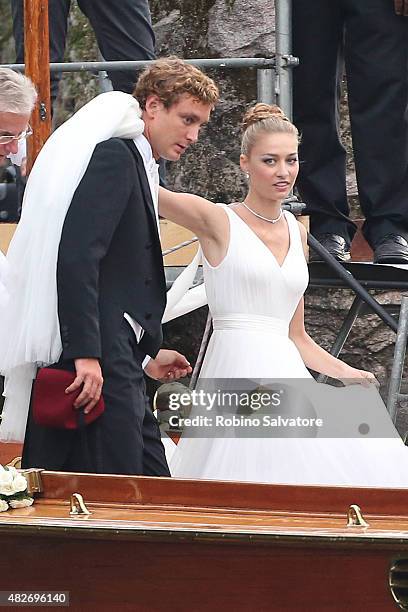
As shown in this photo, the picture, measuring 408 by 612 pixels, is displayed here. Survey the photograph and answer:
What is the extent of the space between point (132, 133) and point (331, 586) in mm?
1338

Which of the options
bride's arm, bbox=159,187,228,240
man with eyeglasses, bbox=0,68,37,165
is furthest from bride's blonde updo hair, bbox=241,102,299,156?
man with eyeglasses, bbox=0,68,37,165

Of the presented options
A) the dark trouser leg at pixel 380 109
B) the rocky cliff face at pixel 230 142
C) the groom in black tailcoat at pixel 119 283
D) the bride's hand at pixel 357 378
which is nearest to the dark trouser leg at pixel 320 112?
the dark trouser leg at pixel 380 109

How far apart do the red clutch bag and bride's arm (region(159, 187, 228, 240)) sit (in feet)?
3.16

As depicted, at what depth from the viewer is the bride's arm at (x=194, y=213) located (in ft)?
16.4

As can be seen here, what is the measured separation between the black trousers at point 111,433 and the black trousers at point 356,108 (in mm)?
2083

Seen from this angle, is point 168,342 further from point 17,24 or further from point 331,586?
point 331,586

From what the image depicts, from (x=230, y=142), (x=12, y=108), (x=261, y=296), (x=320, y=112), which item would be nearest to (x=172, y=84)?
(x=12, y=108)

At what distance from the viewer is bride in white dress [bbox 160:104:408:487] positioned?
5059 mm

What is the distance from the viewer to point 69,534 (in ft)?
12.8

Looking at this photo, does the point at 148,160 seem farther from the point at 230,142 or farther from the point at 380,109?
the point at 230,142

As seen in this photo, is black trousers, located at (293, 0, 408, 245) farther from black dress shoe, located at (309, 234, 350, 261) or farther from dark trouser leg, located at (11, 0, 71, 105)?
dark trouser leg, located at (11, 0, 71, 105)

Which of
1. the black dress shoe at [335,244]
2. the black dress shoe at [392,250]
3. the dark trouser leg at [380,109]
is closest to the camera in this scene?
the black dress shoe at [392,250]

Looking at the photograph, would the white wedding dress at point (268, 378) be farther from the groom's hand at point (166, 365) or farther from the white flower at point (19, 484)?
the white flower at point (19, 484)

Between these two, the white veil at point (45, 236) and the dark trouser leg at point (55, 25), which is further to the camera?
the dark trouser leg at point (55, 25)
